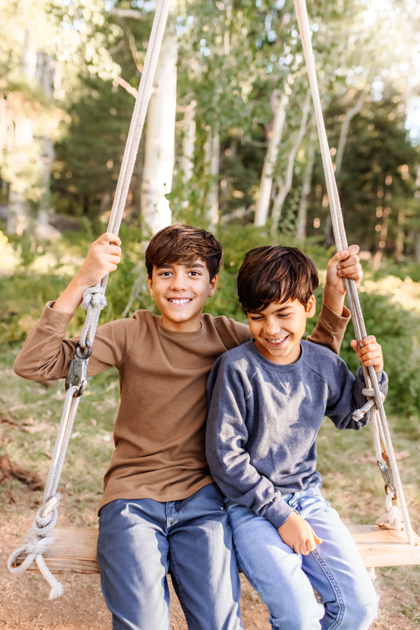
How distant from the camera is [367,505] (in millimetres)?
2863

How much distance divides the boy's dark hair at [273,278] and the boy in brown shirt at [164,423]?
16 cm

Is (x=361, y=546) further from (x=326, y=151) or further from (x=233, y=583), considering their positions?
(x=326, y=151)

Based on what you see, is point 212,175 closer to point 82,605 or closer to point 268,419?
point 268,419

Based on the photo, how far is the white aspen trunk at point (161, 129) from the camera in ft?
14.4

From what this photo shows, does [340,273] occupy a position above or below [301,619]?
above

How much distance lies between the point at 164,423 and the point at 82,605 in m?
0.96

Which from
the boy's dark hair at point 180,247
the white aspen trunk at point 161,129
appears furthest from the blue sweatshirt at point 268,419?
the white aspen trunk at point 161,129

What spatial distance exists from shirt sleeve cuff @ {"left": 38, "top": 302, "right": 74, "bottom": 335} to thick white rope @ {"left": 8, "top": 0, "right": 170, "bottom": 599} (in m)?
0.08

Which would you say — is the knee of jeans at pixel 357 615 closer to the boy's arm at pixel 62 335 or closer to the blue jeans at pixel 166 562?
the blue jeans at pixel 166 562

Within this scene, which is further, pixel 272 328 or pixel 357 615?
pixel 272 328

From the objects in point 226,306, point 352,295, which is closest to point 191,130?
point 226,306

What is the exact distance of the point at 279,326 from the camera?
5.43 ft

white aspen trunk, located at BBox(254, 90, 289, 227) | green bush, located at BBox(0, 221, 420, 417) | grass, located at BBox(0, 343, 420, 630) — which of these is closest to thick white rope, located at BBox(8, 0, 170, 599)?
grass, located at BBox(0, 343, 420, 630)

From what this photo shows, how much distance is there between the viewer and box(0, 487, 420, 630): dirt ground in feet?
6.16
